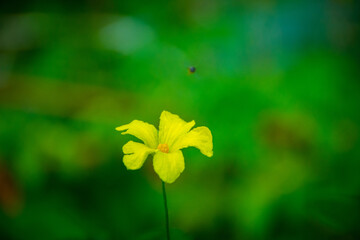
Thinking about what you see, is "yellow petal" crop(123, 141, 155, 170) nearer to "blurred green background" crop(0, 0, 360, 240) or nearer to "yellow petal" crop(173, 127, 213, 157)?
"yellow petal" crop(173, 127, 213, 157)

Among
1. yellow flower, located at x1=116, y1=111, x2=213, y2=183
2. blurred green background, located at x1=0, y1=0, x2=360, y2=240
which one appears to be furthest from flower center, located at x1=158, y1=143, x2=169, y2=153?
blurred green background, located at x1=0, y1=0, x2=360, y2=240

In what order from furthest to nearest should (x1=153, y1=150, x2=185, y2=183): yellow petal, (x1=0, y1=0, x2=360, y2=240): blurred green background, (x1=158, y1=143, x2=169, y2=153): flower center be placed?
(x1=0, y1=0, x2=360, y2=240): blurred green background, (x1=158, y1=143, x2=169, y2=153): flower center, (x1=153, y1=150, x2=185, y2=183): yellow petal

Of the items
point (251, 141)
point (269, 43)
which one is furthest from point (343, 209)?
point (269, 43)

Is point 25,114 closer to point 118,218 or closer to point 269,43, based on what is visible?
point 118,218

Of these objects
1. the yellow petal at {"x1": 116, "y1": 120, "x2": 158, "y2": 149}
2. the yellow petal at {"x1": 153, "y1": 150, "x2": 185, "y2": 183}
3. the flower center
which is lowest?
the yellow petal at {"x1": 153, "y1": 150, "x2": 185, "y2": 183}

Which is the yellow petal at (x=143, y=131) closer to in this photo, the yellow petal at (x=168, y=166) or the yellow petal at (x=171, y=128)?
the yellow petal at (x=171, y=128)

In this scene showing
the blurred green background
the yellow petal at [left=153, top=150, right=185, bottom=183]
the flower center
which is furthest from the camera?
the blurred green background

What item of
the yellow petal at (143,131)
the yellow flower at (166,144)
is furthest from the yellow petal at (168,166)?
the yellow petal at (143,131)
